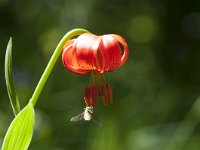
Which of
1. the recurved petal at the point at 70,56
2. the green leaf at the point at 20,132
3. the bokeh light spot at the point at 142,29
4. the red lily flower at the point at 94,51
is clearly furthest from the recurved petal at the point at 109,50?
the bokeh light spot at the point at 142,29

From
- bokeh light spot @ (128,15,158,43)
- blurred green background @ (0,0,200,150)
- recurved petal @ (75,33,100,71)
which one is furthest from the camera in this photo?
bokeh light spot @ (128,15,158,43)

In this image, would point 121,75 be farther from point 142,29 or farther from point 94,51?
point 94,51

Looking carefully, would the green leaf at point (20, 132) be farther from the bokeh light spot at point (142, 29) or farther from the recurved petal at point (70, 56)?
the bokeh light spot at point (142, 29)

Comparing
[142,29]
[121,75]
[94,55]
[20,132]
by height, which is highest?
[142,29]

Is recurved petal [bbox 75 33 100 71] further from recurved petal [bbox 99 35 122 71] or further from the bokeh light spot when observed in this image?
the bokeh light spot

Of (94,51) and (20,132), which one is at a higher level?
(94,51)

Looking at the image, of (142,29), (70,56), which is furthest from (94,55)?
(142,29)

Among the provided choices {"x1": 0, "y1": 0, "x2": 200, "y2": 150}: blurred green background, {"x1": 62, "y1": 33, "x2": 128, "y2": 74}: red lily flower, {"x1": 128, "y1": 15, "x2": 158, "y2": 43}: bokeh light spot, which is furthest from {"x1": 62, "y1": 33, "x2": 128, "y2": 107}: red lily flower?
{"x1": 128, "y1": 15, "x2": 158, "y2": 43}: bokeh light spot

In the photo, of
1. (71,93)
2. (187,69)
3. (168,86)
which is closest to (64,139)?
(71,93)
